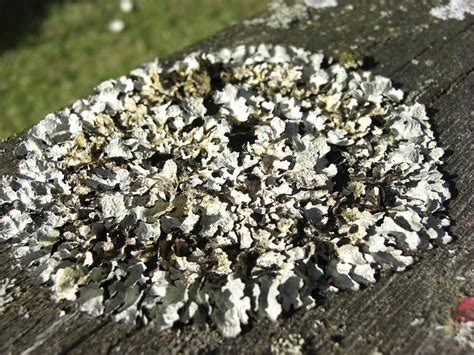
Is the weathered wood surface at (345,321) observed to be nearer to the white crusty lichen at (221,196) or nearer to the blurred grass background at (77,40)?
the white crusty lichen at (221,196)

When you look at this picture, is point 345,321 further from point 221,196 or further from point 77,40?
point 77,40

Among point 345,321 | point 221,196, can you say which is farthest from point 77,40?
point 345,321

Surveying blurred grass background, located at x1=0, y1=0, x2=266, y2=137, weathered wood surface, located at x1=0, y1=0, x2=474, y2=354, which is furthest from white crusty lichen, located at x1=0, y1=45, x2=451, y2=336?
blurred grass background, located at x1=0, y1=0, x2=266, y2=137

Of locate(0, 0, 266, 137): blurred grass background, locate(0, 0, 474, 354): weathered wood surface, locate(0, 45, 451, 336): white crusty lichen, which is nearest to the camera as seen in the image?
locate(0, 0, 474, 354): weathered wood surface

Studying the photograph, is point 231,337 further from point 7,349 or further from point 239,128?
point 239,128

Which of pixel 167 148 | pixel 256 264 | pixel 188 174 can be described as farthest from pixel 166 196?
pixel 256 264

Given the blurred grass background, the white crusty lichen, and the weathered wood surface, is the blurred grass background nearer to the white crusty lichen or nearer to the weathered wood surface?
the white crusty lichen
